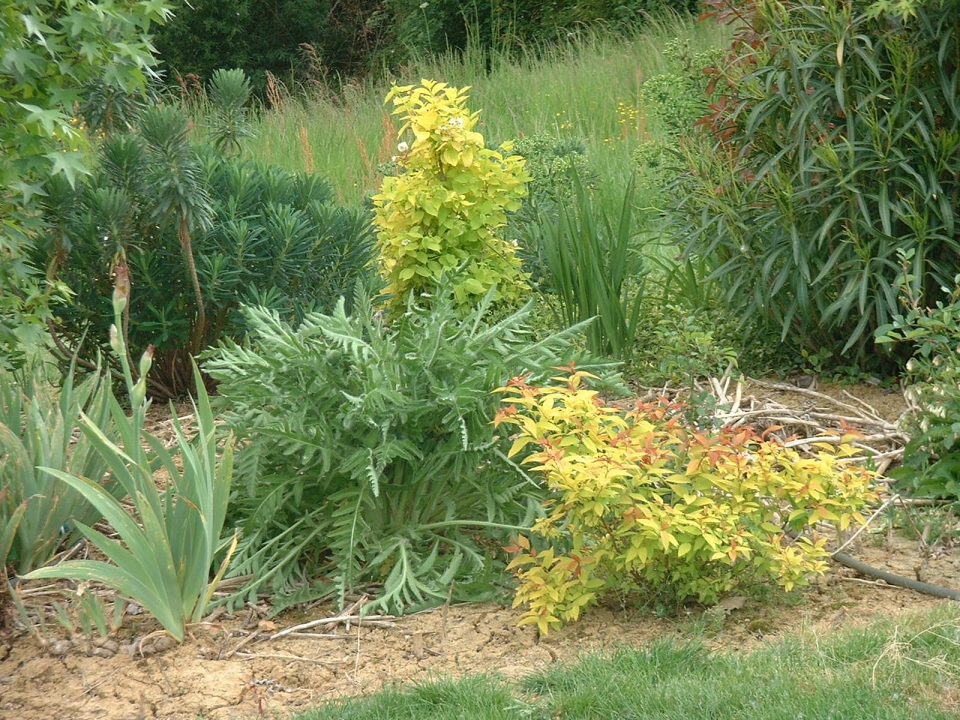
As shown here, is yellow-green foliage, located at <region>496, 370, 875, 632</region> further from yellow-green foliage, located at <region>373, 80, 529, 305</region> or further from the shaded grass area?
yellow-green foliage, located at <region>373, 80, 529, 305</region>

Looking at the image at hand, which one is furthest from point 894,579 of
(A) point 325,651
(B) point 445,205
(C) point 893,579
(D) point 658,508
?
(B) point 445,205

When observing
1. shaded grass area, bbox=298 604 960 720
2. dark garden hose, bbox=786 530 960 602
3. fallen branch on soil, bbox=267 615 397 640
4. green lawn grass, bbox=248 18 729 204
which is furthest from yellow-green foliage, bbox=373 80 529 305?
green lawn grass, bbox=248 18 729 204

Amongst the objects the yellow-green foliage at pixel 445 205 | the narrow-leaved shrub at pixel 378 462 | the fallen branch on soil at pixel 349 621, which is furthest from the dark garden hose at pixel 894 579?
the yellow-green foliage at pixel 445 205

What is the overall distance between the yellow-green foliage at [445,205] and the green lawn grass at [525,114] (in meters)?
3.62

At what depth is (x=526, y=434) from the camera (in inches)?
128

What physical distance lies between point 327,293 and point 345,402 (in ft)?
7.61

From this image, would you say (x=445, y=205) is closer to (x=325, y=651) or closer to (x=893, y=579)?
(x=325, y=651)

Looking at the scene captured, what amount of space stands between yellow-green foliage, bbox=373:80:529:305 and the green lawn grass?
3.62 m

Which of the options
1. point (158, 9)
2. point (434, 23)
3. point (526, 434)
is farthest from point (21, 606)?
point (434, 23)

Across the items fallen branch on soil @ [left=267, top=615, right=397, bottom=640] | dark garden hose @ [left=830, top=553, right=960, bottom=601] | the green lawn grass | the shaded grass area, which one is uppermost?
the green lawn grass

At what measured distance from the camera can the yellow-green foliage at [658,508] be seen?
9.86 ft

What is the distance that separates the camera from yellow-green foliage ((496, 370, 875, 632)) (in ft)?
9.86

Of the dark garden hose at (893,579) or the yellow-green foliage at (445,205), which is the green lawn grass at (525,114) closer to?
the yellow-green foliage at (445,205)

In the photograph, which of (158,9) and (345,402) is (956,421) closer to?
(345,402)
